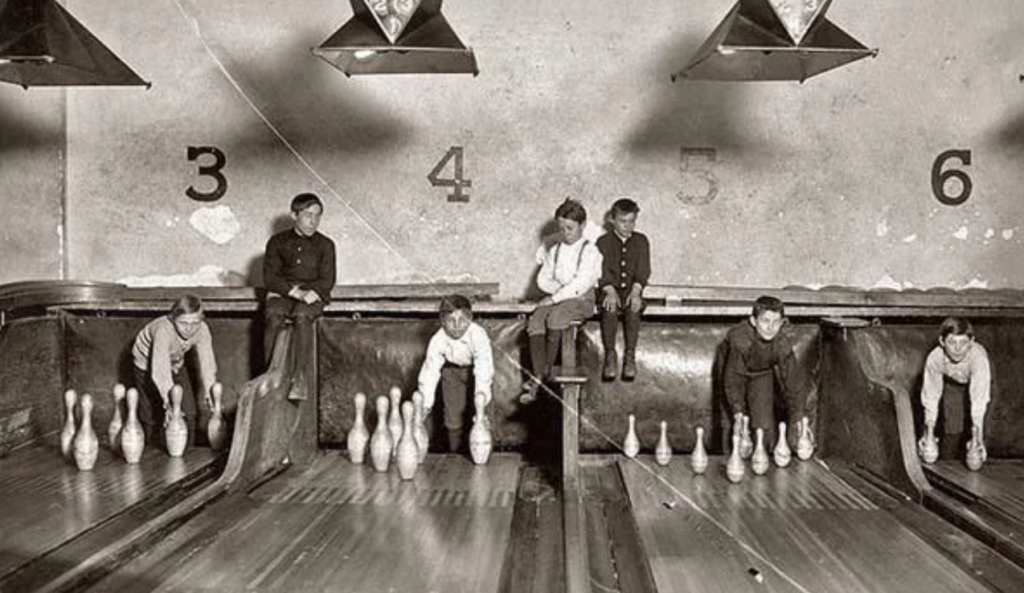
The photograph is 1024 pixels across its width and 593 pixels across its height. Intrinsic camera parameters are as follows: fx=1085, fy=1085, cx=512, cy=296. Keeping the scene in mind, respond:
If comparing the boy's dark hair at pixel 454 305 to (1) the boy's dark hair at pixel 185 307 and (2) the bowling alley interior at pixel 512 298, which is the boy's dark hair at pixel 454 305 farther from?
(1) the boy's dark hair at pixel 185 307

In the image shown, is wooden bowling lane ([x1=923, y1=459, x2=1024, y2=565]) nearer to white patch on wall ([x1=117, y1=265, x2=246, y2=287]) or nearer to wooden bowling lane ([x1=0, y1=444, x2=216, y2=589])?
wooden bowling lane ([x1=0, y1=444, x2=216, y2=589])

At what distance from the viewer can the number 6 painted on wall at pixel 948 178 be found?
306 inches

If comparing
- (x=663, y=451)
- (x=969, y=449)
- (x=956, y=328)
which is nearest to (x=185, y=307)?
(x=663, y=451)

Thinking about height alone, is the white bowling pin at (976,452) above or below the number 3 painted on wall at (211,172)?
below

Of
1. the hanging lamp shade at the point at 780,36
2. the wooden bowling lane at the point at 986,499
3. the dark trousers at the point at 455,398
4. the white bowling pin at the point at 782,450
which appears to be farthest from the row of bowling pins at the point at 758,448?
the hanging lamp shade at the point at 780,36

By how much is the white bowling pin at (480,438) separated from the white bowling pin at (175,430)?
1557 mm

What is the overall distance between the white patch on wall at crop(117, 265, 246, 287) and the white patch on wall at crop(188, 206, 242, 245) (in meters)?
0.22

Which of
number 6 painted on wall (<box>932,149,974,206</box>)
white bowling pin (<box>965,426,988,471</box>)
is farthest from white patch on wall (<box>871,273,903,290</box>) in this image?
white bowling pin (<box>965,426,988,471</box>)

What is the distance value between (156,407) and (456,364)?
180 centimetres

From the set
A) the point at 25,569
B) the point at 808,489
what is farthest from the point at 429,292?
the point at 25,569

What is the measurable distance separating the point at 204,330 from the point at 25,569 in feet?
8.19

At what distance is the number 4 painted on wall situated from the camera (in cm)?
788

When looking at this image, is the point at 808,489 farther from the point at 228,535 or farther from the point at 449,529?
the point at 228,535

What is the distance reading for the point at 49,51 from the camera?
16.9 ft
